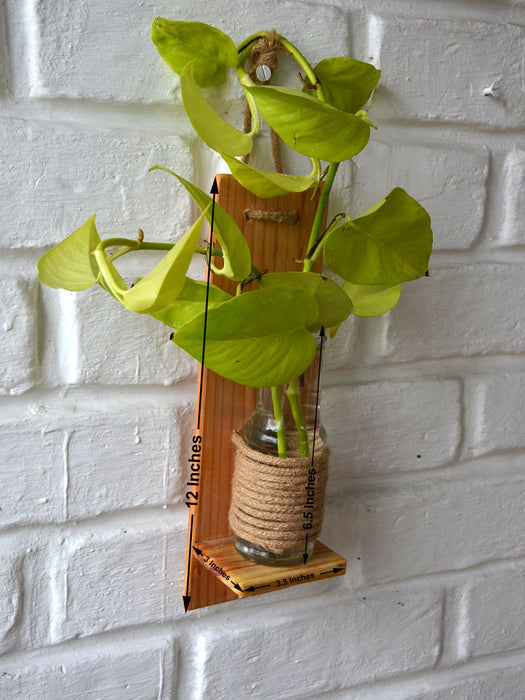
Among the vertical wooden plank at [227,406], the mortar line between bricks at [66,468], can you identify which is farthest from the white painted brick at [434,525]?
the mortar line between bricks at [66,468]

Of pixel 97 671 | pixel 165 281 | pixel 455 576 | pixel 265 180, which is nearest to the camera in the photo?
pixel 165 281

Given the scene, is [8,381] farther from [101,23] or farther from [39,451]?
[101,23]

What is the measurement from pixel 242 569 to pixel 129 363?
160 mm

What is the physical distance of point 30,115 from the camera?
451mm

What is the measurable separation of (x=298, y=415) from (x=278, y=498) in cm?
6

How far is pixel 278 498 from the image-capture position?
1.50ft

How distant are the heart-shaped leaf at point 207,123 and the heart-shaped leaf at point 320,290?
0.26 ft

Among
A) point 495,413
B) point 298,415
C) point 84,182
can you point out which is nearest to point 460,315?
point 495,413

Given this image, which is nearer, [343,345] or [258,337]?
[258,337]

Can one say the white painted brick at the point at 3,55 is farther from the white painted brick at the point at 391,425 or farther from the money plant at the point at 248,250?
the white painted brick at the point at 391,425

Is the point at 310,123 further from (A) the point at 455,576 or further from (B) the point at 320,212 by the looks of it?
(A) the point at 455,576

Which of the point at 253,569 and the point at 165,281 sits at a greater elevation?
the point at 165,281

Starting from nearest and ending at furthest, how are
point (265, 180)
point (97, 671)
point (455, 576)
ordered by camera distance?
point (265, 180) → point (97, 671) → point (455, 576)

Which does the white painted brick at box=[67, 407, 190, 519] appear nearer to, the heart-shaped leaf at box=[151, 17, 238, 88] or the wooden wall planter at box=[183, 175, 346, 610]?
the wooden wall planter at box=[183, 175, 346, 610]
